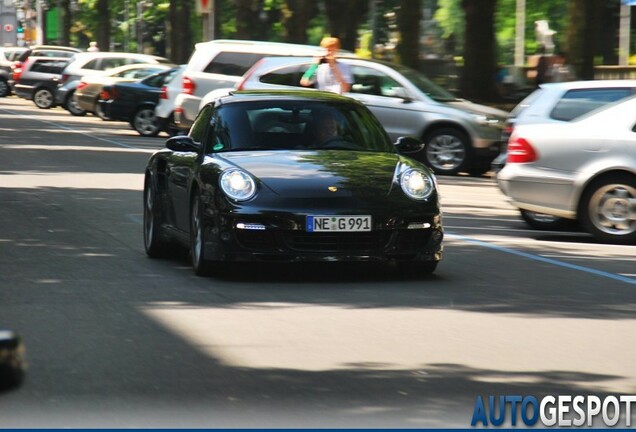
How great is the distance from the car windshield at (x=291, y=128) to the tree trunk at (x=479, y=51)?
20.5 m

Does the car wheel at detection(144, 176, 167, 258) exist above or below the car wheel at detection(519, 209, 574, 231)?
above

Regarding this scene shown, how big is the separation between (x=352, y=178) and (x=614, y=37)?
61866mm

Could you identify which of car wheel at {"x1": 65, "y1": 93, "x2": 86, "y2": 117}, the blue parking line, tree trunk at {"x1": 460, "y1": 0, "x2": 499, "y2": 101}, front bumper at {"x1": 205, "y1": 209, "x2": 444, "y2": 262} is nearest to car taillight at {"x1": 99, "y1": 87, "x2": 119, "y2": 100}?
tree trunk at {"x1": 460, "y1": 0, "x2": 499, "y2": 101}

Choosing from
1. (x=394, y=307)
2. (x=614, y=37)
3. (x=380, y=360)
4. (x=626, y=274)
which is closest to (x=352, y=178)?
(x=394, y=307)

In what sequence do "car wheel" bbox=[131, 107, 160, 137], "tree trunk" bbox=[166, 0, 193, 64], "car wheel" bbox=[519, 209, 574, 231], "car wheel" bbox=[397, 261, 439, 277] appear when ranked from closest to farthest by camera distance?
"car wheel" bbox=[397, 261, 439, 277] < "car wheel" bbox=[519, 209, 574, 231] < "car wheel" bbox=[131, 107, 160, 137] < "tree trunk" bbox=[166, 0, 193, 64]

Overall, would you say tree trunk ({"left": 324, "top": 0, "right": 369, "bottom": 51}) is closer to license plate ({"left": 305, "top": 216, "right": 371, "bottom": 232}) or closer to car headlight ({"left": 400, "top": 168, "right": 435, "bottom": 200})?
car headlight ({"left": 400, "top": 168, "right": 435, "bottom": 200})

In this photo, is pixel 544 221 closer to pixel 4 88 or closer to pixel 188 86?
pixel 188 86

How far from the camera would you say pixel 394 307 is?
925 centimetres

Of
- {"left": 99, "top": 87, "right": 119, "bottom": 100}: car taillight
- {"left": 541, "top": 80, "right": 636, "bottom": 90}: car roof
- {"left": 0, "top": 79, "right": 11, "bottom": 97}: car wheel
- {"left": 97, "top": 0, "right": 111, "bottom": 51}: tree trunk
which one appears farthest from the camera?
{"left": 97, "top": 0, "right": 111, "bottom": 51}: tree trunk

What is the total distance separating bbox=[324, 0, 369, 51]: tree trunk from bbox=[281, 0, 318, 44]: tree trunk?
0.91 meters

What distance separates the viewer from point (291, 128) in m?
11.4

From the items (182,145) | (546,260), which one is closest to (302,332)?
(182,145)

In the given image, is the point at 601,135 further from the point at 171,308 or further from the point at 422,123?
the point at 422,123

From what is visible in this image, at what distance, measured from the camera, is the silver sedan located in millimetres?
14008
